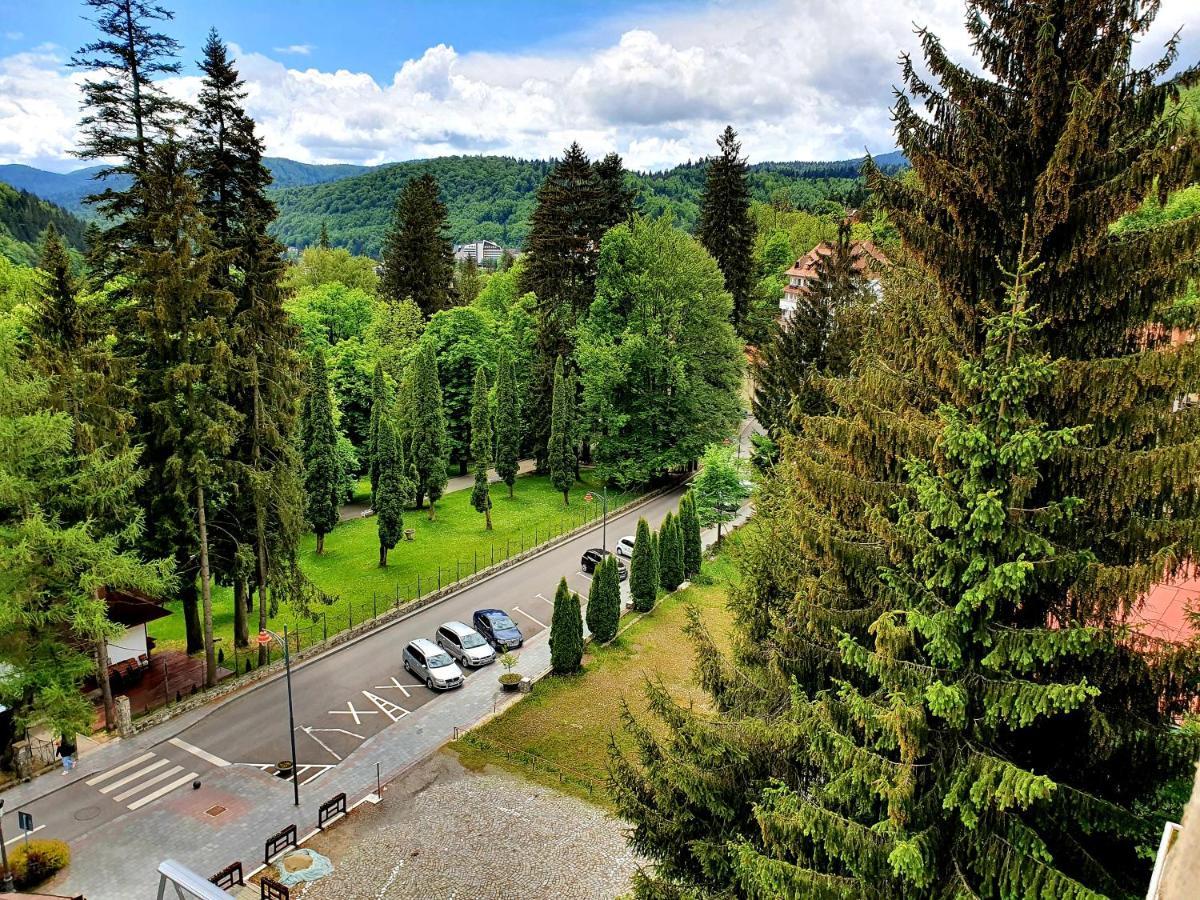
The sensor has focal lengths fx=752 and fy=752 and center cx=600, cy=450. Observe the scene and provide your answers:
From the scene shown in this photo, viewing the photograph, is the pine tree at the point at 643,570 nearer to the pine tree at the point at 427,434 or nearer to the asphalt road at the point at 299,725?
the asphalt road at the point at 299,725

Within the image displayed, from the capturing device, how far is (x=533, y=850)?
17844 mm

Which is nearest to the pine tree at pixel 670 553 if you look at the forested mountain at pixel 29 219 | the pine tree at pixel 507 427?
the pine tree at pixel 507 427

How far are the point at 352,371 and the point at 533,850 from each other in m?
35.9

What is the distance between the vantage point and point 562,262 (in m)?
50.3

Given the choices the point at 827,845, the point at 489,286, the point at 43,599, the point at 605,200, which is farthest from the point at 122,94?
the point at 489,286

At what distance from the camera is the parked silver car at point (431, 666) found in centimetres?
2541

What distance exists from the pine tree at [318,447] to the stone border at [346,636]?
684 centimetres

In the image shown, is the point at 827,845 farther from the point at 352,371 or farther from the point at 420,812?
the point at 352,371

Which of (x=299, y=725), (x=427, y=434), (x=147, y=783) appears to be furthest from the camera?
(x=427, y=434)

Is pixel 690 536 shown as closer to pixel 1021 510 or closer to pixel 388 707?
pixel 388 707

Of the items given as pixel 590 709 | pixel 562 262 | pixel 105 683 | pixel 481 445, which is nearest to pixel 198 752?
pixel 105 683

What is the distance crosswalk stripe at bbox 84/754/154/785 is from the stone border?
133 cm

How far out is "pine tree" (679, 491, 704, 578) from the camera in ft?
115

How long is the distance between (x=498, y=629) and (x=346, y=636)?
5.73m
